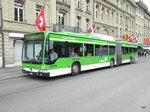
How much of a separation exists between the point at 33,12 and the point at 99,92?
13484mm

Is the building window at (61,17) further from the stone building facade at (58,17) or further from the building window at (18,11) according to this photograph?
the building window at (18,11)

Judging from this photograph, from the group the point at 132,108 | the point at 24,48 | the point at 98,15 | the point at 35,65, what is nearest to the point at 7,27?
the point at 24,48

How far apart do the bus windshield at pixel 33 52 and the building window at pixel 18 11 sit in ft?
24.5

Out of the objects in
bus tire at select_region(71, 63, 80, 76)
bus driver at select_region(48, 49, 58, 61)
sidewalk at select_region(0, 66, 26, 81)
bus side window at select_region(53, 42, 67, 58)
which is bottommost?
sidewalk at select_region(0, 66, 26, 81)

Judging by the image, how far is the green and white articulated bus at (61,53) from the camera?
7.41 meters

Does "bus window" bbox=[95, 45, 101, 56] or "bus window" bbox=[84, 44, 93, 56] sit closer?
"bus window" bbox=[84, 44, 93, 56]

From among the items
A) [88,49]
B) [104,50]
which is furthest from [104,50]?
[88,49]

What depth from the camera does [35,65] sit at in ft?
25.3

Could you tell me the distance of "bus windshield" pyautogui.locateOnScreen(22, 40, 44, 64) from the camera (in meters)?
7.52

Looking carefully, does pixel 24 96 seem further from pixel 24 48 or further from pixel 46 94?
pixel 24 48

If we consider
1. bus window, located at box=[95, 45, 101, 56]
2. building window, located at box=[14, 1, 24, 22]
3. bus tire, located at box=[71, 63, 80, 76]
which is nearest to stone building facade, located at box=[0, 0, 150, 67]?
building window, located at box=[14, 1, 24, 22]

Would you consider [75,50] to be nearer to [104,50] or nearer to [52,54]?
[52,54]

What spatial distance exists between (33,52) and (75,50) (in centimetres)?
286

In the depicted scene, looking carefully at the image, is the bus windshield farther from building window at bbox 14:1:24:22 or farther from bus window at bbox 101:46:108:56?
building window at bbox 14:1:24:22
